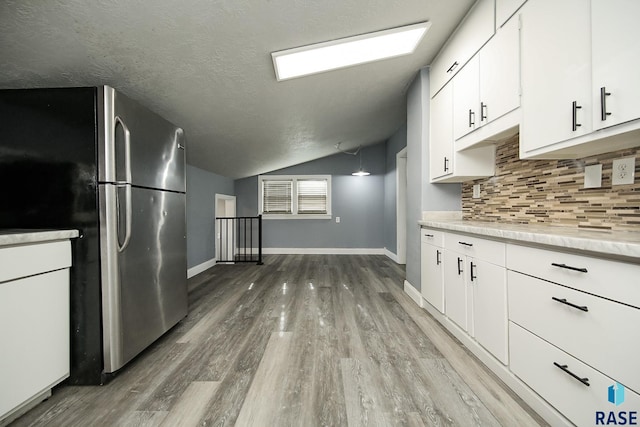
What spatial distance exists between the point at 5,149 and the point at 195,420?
1.85 meters

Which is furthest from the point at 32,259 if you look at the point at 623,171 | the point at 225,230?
the point at 225,230

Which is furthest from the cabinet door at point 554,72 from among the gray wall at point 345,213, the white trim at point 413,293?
the gray wall at point 345,213

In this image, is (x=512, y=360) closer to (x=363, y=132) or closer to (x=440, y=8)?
(x=440, y=8)

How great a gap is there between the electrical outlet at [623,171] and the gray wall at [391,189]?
146 inches

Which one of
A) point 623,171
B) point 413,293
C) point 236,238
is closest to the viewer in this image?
point 623,171

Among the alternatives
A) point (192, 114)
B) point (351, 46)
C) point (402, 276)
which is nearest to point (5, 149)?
point (192, 114)

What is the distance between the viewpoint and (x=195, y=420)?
4.33ft

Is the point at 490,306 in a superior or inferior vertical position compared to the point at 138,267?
inferior

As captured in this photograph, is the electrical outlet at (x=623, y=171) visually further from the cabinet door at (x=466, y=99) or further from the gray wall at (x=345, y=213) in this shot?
the gray wall at (x=345, y=213)

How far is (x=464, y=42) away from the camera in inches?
89.4

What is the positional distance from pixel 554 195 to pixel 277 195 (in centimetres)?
558

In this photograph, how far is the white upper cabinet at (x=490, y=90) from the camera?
68.0 inches

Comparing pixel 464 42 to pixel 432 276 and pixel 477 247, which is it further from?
pixel 432 276

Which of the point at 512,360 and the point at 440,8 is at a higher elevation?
the point at 440,8
